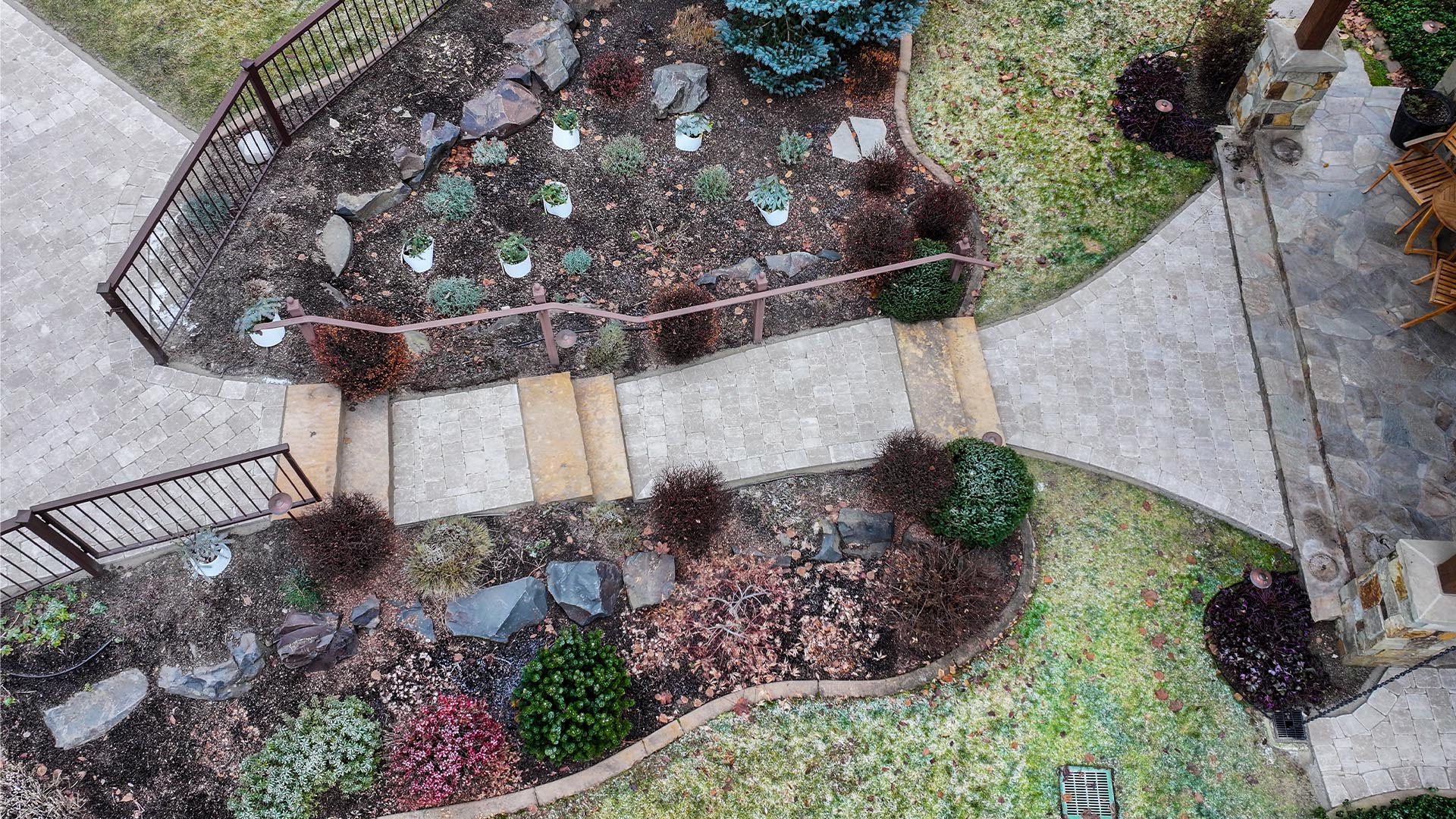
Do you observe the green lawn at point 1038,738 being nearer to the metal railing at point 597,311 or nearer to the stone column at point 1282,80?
the metal railing at point 597,311

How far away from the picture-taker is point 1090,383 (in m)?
10.0

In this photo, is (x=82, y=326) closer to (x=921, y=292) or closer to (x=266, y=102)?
(x=266, y=102)

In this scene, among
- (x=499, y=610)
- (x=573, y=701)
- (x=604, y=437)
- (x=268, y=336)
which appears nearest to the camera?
(x=573, y=701)

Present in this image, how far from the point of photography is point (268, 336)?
29.5ft

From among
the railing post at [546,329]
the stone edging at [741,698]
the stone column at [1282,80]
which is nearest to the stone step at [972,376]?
the stone edging at [741,698]

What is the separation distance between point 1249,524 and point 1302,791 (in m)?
2.43

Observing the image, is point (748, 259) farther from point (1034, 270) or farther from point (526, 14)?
point (526, 14)

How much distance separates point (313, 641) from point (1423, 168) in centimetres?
1243

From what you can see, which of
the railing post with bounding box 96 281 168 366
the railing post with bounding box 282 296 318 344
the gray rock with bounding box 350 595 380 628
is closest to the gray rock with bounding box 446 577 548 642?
the gray rock with bounding box 350 595 380 628

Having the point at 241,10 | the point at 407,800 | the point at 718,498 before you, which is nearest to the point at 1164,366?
the point at 718,498

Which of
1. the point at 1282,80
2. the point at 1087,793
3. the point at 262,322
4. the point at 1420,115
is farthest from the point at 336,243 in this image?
the point at 1420,115

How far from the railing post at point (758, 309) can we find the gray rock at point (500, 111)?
355cm

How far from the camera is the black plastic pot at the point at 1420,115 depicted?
35.5 feet

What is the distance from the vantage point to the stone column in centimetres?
1056
